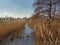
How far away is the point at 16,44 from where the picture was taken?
12.0 m

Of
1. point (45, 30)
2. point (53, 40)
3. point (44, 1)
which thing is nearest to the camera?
point (53, 40)

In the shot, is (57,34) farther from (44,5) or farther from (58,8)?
(44,5)

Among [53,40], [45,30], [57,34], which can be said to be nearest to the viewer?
[53,40]

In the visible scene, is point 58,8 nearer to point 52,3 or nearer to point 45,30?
point 52,3

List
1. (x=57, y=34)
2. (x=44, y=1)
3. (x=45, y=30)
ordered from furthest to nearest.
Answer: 1. (x=44, y=1)
2. (x=45, y=30)
3. (x=57, y=34)

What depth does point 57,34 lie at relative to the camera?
11.5 m

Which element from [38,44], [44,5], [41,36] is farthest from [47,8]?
[38,44]

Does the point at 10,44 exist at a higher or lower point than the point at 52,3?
lower

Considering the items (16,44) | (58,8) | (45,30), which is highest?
(58,8)

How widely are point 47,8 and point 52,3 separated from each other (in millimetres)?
996

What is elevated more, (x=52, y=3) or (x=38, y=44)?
(x=52, y=3)

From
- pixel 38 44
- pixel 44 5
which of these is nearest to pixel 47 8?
pixel 44 5

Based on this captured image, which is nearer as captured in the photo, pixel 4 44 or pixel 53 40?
pixel 53 40

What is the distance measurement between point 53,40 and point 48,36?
35.3 inches
